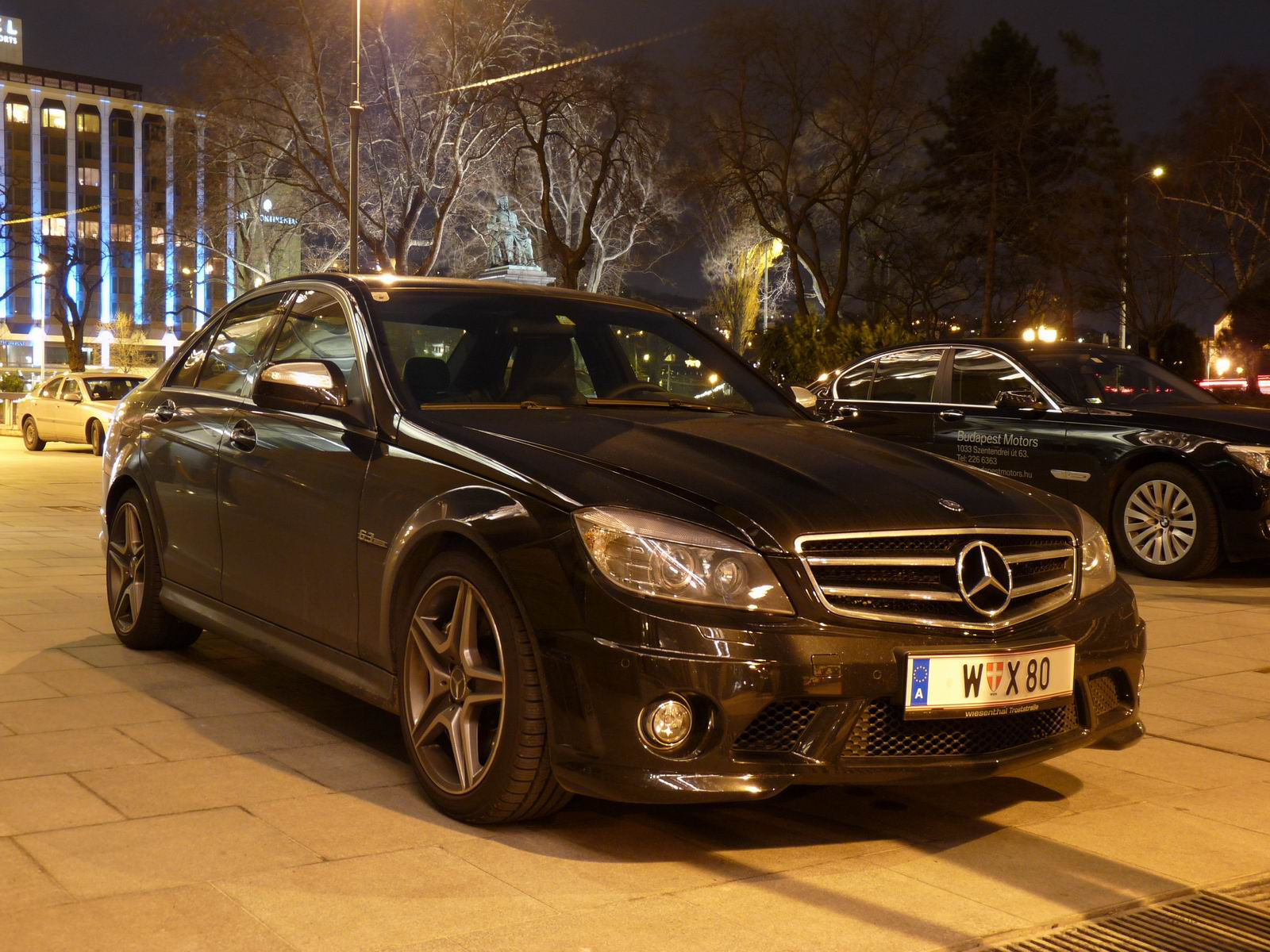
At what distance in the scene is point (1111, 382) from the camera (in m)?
10.8

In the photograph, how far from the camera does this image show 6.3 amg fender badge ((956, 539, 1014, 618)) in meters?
3.93

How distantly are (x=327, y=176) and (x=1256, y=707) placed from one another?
34667mm

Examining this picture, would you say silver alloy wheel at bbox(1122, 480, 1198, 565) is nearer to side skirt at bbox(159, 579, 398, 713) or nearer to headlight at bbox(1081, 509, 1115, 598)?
headlight at bbox(1081, 509, 1115, 598)

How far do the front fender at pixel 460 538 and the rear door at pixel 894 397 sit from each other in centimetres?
733

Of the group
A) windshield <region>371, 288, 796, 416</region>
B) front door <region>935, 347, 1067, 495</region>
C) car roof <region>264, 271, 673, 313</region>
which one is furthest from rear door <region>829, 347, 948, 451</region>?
car roof <region>264, 271, 673, 313</region>

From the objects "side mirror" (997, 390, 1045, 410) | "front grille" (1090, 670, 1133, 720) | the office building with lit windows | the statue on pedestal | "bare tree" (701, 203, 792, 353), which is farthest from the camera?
the office building with lit windows

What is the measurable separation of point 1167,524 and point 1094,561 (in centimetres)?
596

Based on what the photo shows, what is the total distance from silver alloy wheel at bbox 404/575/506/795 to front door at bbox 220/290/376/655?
0.43 meters

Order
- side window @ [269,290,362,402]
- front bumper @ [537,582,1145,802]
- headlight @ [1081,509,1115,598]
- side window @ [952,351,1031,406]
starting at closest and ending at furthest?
front bumper @ [537,582,1145,802]
headlight @ [1081,509,1115,598]
side window @ [269,290,362,402]
side window @ [952,351,1031,406]

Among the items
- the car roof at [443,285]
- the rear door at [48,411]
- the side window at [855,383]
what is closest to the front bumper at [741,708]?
the car roof at [443,285]

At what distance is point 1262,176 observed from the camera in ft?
120

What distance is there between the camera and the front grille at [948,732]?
377 cm

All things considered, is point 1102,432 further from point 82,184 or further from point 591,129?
point 82,184

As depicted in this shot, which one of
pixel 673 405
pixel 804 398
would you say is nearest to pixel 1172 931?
pixel 673 405
